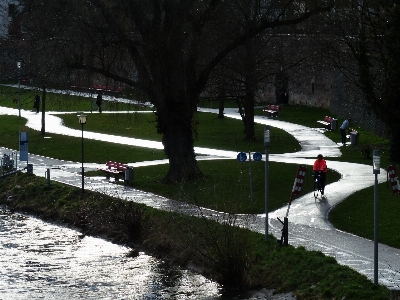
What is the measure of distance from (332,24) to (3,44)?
55.1ft

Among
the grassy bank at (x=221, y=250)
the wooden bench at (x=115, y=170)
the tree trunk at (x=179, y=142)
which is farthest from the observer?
the wooden bench at (x=115, y=170)

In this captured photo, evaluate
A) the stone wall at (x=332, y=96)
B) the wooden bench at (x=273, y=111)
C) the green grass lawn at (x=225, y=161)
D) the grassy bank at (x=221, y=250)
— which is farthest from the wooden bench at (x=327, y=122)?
the grassy bank at (x=221, y=250)

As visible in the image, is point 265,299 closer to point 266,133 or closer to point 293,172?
point 266,133

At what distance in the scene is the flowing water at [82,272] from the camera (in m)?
23.9

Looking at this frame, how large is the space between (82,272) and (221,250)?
4.89 meters

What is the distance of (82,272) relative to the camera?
26312 mm

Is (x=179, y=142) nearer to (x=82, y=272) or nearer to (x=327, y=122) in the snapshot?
(x=82, y=272)

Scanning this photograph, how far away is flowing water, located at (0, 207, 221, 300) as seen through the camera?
2389 cm

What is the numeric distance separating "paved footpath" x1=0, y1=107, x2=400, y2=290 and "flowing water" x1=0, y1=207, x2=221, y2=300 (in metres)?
1.94

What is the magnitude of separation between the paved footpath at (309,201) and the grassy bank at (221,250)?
1.88 ft

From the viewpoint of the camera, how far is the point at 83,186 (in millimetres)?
35375

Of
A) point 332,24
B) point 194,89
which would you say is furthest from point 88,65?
point 332,24

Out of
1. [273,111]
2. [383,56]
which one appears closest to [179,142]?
[383,56]

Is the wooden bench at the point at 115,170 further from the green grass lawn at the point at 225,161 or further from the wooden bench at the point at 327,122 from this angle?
the wooden bench at the point at 327,122
